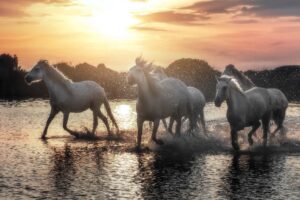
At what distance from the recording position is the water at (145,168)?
356 inches

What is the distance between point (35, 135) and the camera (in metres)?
17.8

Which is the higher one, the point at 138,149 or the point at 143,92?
the point at 143,92

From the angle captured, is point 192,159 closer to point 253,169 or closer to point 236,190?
point 253,169

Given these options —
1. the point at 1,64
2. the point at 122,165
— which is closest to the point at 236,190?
the point at 122,165

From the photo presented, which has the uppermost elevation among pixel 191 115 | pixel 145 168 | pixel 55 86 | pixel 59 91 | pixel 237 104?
pixel 55 86

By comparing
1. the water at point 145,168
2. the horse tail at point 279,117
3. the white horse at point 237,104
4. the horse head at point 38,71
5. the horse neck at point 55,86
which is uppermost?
the horse head at point 38,71

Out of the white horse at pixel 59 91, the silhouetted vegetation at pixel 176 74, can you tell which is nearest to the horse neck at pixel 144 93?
the white horse at pixel 59 91

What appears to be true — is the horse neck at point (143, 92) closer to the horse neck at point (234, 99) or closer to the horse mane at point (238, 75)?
the horse neck at point (234, 99)

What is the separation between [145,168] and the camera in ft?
37.4

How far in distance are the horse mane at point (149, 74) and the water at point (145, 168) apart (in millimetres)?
1528

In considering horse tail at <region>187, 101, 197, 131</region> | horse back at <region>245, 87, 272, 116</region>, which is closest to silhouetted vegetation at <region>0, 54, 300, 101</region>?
horse tail at <region>187, 101, 197, 131</region>

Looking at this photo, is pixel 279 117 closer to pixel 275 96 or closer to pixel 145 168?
pixel 275 96

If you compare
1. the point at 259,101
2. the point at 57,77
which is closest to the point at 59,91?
the point at 57,77

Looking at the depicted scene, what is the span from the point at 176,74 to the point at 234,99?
63.0 meters
